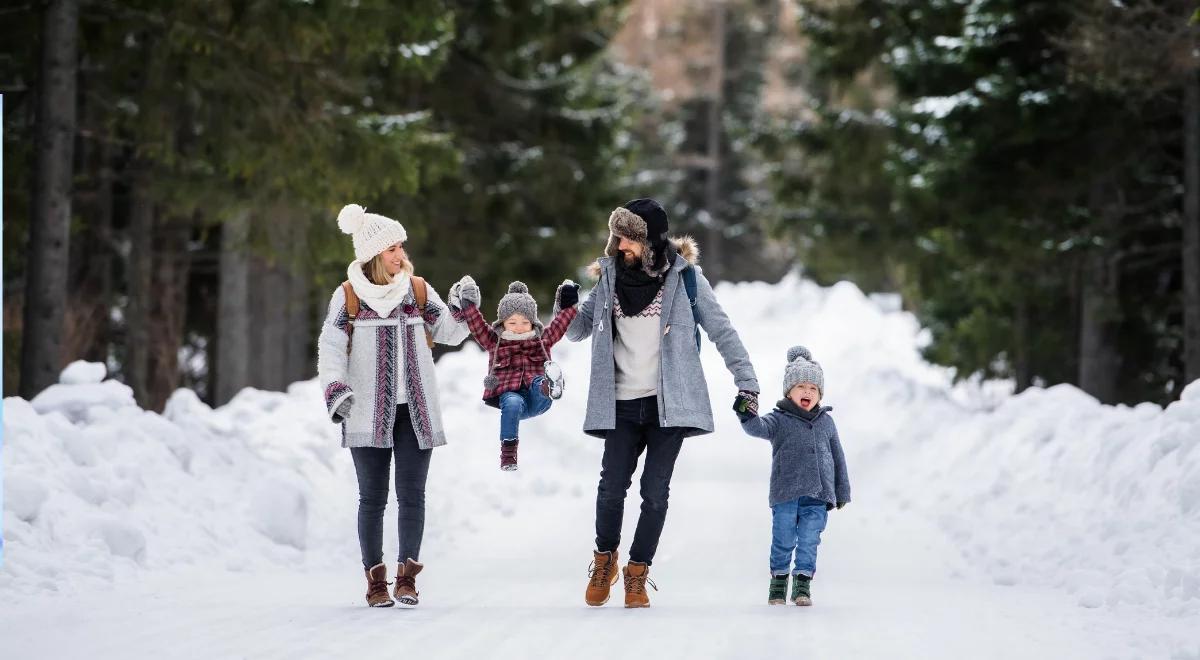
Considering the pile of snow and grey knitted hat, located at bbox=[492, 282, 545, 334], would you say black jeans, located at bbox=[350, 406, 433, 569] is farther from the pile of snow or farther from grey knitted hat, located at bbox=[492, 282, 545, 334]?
the pile of snow

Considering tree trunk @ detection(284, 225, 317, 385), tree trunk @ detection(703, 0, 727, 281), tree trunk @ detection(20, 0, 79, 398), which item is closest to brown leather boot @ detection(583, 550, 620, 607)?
tree trunk @ detection(20, 0, 79, 398)

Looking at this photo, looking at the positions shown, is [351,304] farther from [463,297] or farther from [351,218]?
[463,297]

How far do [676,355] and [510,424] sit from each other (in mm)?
1123

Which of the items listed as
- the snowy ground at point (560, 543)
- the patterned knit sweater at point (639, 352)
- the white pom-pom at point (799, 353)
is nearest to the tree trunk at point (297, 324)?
the snowy ground at point (560, 543)

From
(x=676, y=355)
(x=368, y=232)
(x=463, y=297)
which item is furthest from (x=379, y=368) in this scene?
(x=676, y=355)

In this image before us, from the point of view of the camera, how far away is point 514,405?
28.0 feet

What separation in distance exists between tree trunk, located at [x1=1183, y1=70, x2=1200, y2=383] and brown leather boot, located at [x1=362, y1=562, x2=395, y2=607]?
36.2 feet

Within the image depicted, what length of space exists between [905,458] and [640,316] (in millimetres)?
10806

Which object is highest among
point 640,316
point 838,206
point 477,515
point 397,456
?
point 838,206

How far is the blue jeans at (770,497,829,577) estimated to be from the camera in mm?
8500

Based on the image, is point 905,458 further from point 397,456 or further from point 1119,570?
point 397,456

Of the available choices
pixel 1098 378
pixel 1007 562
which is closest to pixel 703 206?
pixel 1098 378

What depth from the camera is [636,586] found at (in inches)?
315

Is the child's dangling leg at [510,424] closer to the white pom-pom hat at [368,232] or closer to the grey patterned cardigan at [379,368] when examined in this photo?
the grey patterned cardigan at [379,368]
